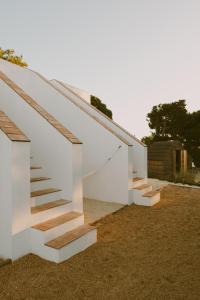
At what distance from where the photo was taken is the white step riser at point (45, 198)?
384cm

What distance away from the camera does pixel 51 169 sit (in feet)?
15.1

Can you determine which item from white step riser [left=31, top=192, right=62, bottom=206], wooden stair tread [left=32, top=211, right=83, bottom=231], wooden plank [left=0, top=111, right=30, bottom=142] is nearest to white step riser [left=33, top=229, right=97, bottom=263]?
wooden stair tread [left=32, top=211, right=83, bottom=231]

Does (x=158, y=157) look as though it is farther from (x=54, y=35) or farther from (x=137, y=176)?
(x=54, y=35)

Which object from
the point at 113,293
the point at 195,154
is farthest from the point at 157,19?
the point at 195,154

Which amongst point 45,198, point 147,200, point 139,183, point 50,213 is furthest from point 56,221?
point 139,183

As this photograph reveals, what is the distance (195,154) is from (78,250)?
652 inches

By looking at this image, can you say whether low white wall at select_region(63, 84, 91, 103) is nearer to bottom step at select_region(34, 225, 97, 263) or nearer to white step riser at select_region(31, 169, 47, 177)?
white step riser at select_region(31, 169, 47, 177)

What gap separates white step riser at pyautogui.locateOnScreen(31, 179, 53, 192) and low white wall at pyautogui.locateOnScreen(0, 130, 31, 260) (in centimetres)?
99

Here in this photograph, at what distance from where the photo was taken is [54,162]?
4562 millimetres

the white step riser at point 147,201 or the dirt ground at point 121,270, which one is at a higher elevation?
the white step riser at point 147,201

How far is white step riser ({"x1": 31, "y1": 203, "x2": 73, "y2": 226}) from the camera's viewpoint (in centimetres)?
343

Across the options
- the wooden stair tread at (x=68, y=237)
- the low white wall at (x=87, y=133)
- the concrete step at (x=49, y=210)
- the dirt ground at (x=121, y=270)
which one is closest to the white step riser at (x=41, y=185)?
the concrete step at (x=49, y=210)

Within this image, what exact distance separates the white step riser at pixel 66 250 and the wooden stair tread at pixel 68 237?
0.17ft

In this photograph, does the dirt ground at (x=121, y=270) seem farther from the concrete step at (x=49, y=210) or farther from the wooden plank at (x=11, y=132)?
the wooden plank at (x=11, y=132)
